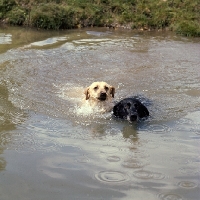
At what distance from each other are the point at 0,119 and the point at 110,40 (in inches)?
327

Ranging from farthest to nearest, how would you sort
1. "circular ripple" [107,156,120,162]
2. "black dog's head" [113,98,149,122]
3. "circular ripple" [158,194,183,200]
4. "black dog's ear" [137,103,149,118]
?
1. "black dog's ear" [137,103,149,118]
2. "black dog's head" [113,98,149,122]
3. "circular ripple" [107,156,120,162]
4. "circular ripple" [158,194,183,200]

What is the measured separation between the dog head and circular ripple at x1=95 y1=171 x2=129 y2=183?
3156 millimetres

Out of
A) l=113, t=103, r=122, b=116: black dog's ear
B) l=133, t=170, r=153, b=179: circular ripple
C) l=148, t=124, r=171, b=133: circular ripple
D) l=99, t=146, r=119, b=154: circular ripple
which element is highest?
l=113, t=103, r=122, b=116: black dog's ear

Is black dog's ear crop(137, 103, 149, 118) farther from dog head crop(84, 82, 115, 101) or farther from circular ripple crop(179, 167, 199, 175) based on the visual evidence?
circular ripple crop(179, 167, 199, 175)

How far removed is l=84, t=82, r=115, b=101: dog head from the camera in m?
7.04

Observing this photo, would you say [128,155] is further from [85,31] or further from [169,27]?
[169,27]

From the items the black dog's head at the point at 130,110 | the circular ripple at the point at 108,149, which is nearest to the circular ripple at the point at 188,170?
the circular ripple at the point at 108,149

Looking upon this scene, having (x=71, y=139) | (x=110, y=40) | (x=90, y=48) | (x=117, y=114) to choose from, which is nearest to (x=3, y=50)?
(x=90, y=48)

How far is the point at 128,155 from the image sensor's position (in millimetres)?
4566

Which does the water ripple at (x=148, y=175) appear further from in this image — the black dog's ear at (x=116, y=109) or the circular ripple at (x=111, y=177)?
the black dog's ear at (x=116, y=109)

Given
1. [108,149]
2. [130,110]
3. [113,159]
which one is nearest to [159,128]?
[130,110]

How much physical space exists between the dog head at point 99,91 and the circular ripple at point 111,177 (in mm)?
3156

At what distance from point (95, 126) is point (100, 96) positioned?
121 centimetres

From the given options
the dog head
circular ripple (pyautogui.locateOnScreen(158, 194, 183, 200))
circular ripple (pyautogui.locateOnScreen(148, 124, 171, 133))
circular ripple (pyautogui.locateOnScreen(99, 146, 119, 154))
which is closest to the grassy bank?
the dog head
